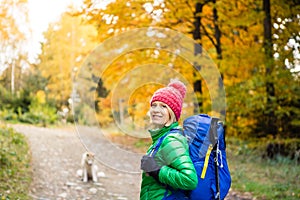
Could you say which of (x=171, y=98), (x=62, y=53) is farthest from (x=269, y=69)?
(x=62, y=53)

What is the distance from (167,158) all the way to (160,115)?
27cm

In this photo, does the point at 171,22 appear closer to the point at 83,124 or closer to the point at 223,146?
the point at 83,124

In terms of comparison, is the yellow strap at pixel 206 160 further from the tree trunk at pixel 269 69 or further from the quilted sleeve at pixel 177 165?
the tree trunk at pixel 269 69

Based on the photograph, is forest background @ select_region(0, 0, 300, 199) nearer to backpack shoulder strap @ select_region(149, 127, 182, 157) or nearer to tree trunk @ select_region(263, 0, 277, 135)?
tree trunk @ select_region(263, 0, 277, 135)

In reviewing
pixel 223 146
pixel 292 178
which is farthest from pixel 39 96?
pixel 223 146

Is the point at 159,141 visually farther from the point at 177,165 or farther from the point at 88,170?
the point at 88,170

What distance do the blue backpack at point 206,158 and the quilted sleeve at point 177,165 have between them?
75 millimetres

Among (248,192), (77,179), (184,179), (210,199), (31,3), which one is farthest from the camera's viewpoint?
(31,3)

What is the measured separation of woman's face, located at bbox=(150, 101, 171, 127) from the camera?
2381 mm

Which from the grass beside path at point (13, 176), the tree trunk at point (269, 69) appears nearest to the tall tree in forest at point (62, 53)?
the tree trunk at point (269, 69)

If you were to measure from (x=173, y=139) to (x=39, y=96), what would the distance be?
23122 millimetres

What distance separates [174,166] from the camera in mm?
2219

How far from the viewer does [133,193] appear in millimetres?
6859

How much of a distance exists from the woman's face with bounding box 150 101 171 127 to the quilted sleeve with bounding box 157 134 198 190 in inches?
5.2
